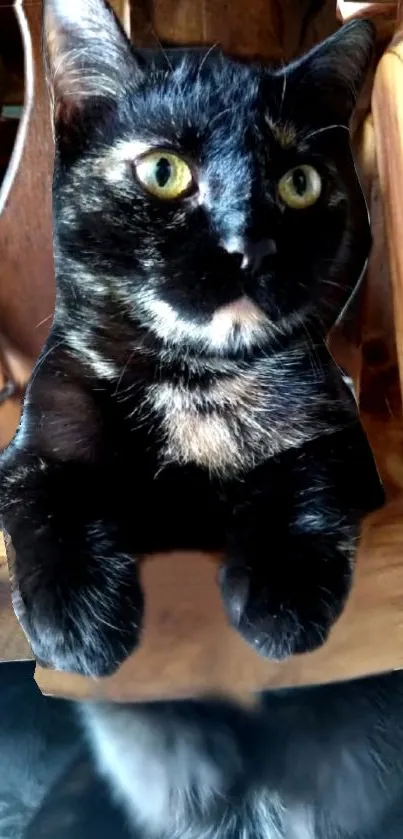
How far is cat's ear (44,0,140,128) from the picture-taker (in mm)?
507

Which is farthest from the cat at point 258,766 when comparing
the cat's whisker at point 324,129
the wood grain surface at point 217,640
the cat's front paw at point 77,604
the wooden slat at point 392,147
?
the cat's whisker at point 324,129

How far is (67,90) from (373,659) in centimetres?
49

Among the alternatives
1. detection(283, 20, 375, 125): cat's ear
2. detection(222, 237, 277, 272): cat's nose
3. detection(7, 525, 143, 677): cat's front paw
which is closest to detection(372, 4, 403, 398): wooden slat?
detection(283, 20, 375, 125): cat's ear

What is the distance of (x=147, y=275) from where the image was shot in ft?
1.63

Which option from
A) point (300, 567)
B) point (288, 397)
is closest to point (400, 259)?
point (288, 397)

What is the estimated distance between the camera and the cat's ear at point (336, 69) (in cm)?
54

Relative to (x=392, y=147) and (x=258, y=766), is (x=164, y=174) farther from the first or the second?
(x=258, y=766)

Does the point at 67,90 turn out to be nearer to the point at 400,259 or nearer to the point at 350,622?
the point at 400,259

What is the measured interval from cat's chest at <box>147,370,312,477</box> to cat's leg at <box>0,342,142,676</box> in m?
0.05

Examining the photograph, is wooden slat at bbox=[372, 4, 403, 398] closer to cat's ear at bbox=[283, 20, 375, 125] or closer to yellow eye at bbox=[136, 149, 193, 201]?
cat's ear at bbox=[283, 20, 375, 125]

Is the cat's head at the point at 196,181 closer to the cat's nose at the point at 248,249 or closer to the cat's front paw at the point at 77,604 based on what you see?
the cat's nose at the point at 248,249

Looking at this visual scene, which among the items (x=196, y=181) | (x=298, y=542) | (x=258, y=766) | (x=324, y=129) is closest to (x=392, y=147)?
(x=324, y=129)

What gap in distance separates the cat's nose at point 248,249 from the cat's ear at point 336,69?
14 centimetres

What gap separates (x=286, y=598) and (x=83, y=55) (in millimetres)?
377
